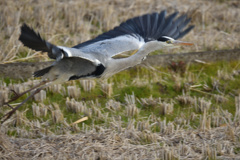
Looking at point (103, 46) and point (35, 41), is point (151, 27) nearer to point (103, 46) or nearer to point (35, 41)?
point (103, 46)

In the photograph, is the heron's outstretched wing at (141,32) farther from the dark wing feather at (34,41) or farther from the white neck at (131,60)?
the dark wing feather at (34,41)

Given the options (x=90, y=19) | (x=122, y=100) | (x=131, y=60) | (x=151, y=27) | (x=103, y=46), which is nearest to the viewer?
(x=131, y=60)

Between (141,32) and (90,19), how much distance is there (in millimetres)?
2555

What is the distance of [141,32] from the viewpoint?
18.5 feet

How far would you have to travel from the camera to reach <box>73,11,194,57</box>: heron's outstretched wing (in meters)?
5.24

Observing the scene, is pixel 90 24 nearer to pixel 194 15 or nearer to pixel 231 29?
pixel 194 15

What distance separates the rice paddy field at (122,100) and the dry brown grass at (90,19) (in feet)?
0.07

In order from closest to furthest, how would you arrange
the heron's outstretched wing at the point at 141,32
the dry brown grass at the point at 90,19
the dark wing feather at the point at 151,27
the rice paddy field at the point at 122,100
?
1. the rice paddy field at the point at 122,100
2. the heron's outstretched wing at the point at 141,32
3. the dark wing feather at the point at 151,27
4. the dry brown grass at the point at 90,19

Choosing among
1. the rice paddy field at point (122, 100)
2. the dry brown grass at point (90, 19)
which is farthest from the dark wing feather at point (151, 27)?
the dry brown grass at point (90, 19)

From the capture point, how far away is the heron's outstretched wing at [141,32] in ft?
17.2

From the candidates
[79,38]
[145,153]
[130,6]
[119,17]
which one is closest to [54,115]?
[145,153]

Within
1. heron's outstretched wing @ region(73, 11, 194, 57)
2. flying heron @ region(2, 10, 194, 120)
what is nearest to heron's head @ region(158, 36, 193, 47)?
flying heron @ region(2, 10, 194, 120)

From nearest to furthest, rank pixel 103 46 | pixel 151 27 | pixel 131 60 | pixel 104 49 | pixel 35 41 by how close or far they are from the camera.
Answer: pixel 35 41, pixel 131 60, pixel 104 49, pixel 103 46, pixel 151 27

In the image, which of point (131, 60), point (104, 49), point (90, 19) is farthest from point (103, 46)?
point (90, 19)
